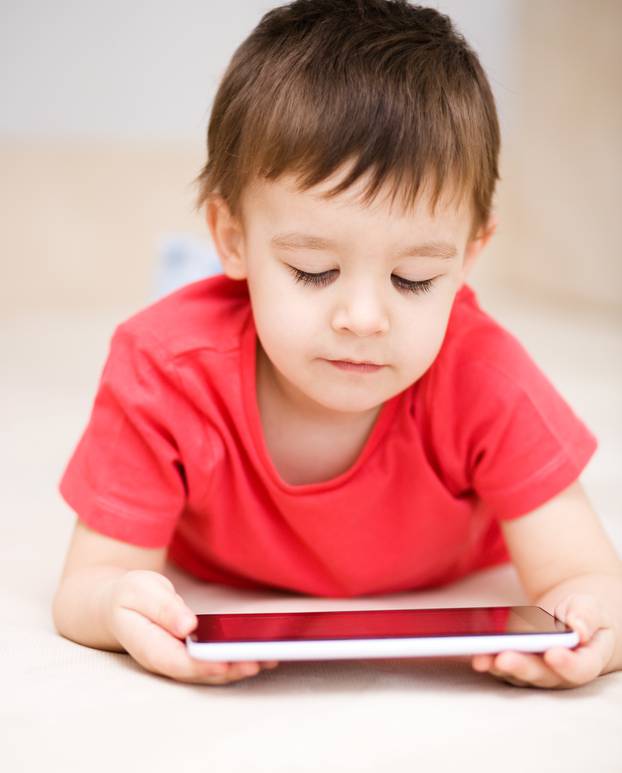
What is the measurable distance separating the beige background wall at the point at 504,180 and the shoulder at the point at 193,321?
1706 mm

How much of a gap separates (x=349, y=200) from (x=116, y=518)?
1.03ft

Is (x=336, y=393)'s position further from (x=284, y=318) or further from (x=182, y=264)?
(x=182, y=264)

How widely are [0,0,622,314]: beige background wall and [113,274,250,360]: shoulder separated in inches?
67.2

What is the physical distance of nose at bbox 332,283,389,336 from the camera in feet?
2.57

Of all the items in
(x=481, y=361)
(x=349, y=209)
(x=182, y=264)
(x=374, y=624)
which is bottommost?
(x=182, y=264)

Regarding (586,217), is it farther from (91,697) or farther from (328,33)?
(91,697)

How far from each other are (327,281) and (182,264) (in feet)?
3.69

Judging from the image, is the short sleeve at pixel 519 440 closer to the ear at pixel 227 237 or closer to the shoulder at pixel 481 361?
the shoulder at pixel 481 361

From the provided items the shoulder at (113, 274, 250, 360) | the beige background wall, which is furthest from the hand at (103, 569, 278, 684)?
the beige background wall

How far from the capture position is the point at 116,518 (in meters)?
0.89

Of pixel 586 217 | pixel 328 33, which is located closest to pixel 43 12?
pixel 586 217

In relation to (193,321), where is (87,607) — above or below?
below

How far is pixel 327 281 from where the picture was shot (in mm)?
812

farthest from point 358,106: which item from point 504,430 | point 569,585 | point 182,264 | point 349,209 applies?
point 182,264
